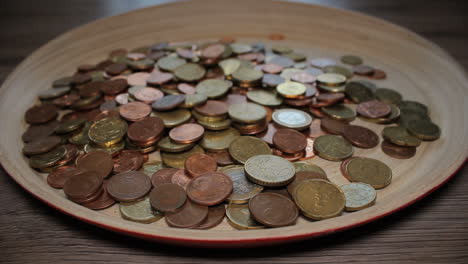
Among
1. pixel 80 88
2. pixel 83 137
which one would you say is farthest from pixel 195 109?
pixel 80 88

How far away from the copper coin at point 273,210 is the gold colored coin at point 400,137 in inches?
18.6

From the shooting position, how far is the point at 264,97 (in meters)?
1.33

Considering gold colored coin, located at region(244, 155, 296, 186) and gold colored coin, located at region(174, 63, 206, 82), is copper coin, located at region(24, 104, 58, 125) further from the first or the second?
gold colored coin, located at region(244, 155, 296, 186)

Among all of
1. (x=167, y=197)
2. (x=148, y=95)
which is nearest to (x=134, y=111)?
(x=148, y=95)

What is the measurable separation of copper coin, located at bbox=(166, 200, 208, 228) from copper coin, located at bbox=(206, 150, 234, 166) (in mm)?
203

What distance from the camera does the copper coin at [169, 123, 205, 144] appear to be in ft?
3.56

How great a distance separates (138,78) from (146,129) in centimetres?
41

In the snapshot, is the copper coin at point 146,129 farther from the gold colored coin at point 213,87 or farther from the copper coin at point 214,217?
the copper coin at point 214,217

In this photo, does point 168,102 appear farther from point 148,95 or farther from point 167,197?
point 167,197

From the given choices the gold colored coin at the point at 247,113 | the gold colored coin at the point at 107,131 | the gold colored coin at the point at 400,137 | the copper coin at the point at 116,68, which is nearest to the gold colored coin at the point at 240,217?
the gold colored coin at the point at 247,113

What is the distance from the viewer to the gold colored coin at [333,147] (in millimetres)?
1082

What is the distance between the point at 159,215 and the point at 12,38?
1501 millimetres

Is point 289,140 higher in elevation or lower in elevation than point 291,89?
lower

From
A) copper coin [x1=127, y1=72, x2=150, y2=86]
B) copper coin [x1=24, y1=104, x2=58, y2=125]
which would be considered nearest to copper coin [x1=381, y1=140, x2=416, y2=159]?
copper coin [x1=127, y1=72, x2=150, y2=86]
